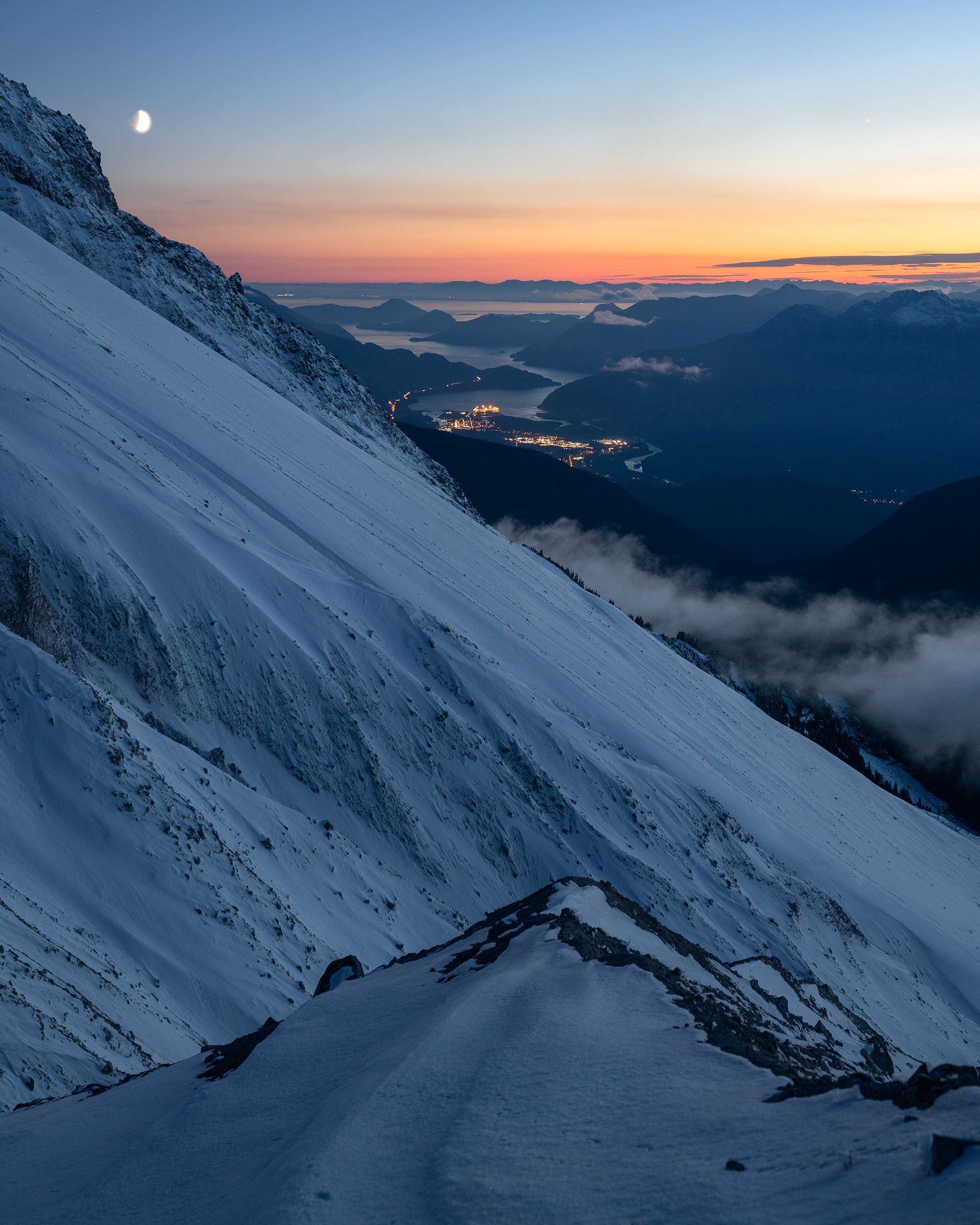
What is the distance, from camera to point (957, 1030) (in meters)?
33.3

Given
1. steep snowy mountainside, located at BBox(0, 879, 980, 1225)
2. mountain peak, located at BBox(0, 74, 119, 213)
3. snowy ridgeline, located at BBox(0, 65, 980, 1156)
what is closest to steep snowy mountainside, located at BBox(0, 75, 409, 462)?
mountain peak, located at BBox(0, 74, 119, 213)

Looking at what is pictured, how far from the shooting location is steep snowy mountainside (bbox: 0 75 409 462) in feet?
217

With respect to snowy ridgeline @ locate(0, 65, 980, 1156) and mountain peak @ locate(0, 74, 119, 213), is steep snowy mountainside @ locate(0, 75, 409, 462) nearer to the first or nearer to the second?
mountain peak @ locate(0, 74, 119, 213)

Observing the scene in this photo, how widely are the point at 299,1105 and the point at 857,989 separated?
29.1 m

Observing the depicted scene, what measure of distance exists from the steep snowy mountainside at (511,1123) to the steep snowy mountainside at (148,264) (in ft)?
213

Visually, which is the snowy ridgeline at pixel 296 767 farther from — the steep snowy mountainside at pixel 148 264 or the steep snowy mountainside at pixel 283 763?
the steep snowy mountainside at pixel 148 264

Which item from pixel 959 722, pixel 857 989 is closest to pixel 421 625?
pixel 857 989

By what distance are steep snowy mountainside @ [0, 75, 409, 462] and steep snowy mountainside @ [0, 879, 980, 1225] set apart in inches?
2557

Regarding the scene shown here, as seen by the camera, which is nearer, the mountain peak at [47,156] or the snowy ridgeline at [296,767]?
the snowy ridgeline at [296,767]

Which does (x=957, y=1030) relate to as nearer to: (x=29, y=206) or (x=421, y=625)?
(x=421, y=625)

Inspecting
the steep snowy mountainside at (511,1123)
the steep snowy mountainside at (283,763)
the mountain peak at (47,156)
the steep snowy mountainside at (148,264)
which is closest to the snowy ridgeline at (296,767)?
the steep snowy mountainside at (283,763)

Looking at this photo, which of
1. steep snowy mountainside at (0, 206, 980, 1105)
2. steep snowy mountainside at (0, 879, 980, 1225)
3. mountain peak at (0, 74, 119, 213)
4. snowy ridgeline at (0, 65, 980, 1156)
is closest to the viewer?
steep snowy mountainside at (0, 879, 980, 1225)

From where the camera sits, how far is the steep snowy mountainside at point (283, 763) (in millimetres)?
15641

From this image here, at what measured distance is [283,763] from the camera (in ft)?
80.7
